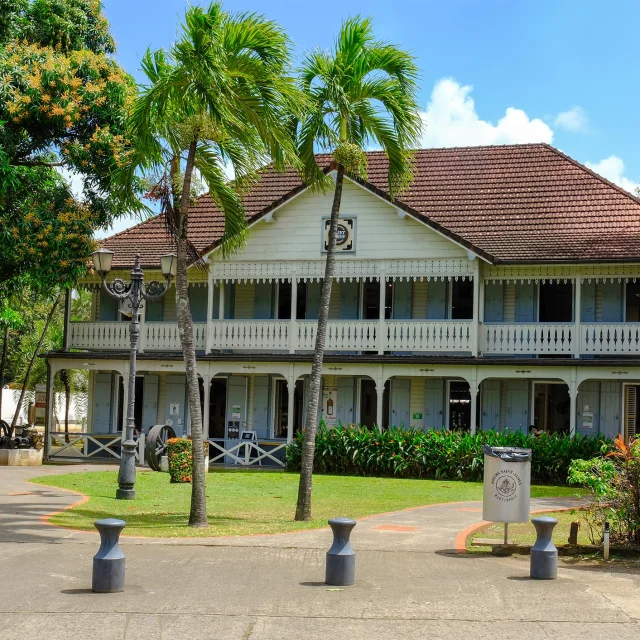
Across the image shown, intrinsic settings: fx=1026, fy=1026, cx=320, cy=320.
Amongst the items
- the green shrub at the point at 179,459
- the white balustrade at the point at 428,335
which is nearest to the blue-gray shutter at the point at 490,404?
the white balustrade at the point at 428,335

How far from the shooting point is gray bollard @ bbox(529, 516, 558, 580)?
10.9 metres

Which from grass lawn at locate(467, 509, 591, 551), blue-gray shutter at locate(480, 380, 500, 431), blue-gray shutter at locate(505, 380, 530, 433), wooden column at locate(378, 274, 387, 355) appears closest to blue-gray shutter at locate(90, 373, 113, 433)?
wooden column at locate(378, 274, 387, 355)

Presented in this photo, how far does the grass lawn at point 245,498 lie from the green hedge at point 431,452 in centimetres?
84

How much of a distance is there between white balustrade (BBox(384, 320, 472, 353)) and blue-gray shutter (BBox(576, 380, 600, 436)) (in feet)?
11.1

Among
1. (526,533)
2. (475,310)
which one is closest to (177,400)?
(475,310)

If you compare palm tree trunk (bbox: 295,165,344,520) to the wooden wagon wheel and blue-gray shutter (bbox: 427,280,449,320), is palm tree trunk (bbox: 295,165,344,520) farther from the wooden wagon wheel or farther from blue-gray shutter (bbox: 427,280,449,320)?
blue-gray shutter (bbox: 427,280,449,320)

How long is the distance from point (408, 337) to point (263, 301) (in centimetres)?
506

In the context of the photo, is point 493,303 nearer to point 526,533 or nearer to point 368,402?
point 368,402

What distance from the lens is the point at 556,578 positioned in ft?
36.4

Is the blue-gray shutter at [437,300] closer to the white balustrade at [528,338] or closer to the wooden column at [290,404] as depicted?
the white balustrade at [528,338]

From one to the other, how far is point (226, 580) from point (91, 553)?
7.75ft

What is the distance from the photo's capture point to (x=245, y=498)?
1941 cm

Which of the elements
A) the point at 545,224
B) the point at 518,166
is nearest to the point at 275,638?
the point at 545,224

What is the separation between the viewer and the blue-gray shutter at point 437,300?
2847 centimetres
